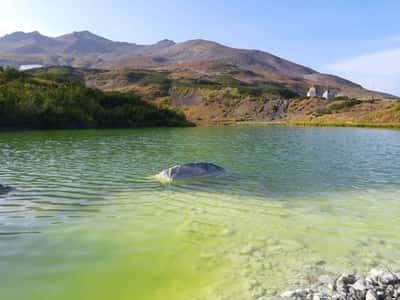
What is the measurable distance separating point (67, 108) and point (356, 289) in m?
81.3

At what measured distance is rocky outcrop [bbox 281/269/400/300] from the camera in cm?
544

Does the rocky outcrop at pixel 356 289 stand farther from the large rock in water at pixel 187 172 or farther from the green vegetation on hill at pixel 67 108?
the green vegetation on hill at pixel 67 108

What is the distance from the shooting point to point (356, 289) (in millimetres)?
5648

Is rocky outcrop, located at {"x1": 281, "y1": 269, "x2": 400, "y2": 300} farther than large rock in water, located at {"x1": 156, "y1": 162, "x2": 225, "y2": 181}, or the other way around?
large rock in water, located at {"x1": 156, "y1": 162, "x2": 225, "y2": 181}

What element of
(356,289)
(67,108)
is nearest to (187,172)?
(356,289)

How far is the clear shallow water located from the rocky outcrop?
524 mm

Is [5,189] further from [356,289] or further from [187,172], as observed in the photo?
[356,289]

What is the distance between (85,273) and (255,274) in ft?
11.3

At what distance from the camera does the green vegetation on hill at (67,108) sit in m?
68.1

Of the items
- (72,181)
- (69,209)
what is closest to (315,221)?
(69,209)

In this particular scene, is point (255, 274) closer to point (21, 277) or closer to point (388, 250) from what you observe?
point (388, 250)

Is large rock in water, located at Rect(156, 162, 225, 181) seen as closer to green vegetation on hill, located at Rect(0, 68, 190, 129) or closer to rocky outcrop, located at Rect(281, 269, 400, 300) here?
rocky outcrop, located at Rect(281, 269, 400, 300)

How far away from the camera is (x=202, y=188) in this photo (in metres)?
15.2

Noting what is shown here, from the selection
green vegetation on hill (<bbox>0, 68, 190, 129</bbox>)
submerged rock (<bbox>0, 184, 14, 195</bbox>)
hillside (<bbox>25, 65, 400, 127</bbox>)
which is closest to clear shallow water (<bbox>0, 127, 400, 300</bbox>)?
submerged rock (<bbox>0, 184, 14, 195</bbox>)
